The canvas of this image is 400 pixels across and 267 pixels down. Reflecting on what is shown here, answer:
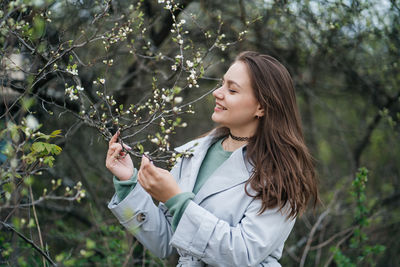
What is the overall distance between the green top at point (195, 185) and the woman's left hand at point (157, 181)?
0.03 m

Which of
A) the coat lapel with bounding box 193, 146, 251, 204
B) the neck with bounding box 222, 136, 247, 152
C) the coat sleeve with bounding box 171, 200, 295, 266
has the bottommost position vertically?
the coat sleeve with bounding box 171, 200, 295, 266

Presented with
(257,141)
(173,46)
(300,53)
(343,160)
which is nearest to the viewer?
(257,141)

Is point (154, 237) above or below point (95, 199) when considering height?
above

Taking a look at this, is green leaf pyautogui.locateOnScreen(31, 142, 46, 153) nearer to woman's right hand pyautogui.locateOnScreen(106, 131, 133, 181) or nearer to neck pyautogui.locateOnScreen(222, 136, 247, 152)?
woman's right hand pyautogui.locateOnScreen(106, 131, 133, 181)

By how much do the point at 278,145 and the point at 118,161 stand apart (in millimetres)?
852

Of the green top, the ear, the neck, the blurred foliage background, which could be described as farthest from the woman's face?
the blurred foliage background

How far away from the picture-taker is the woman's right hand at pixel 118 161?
2355 mm

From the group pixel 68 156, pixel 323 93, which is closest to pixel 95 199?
pixel 68 156

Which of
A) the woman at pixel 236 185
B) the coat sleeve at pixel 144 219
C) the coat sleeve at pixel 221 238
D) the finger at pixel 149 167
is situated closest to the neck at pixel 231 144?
the woman at pixel 236 185

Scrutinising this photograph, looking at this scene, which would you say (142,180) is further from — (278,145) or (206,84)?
(206,84)

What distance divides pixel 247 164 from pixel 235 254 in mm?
521

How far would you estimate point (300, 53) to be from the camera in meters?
5.17

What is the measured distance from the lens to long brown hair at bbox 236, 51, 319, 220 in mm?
2367

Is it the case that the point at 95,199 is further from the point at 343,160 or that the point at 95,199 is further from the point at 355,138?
the point at 343,160
